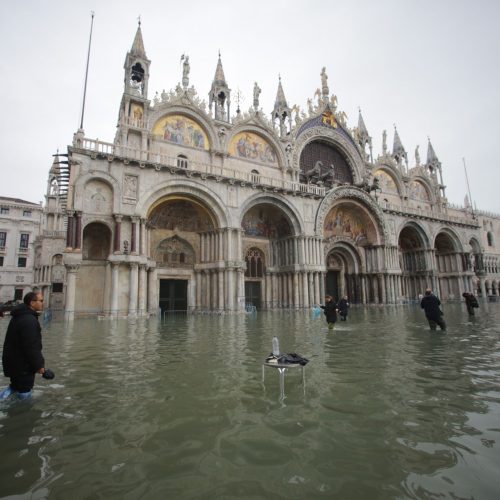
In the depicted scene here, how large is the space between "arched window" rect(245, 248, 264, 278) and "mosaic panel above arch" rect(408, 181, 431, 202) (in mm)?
22316

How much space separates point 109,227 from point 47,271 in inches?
1049

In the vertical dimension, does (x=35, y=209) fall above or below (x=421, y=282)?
above

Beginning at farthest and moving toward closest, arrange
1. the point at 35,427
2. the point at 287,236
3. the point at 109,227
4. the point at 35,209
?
the point at 35,209 < the point at 287,236 < the point at 109,227 < the point at 35,427

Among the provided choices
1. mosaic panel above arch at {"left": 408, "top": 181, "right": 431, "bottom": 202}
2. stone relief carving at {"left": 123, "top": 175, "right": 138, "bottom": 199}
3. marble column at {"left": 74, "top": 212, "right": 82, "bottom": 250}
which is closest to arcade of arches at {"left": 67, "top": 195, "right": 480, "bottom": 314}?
marble column at {"left": 74, "top": 212, "right": 82, "bottom": 250}

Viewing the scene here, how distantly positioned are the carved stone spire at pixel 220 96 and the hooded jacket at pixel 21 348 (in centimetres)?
2606

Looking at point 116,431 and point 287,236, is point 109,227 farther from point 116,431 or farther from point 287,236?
point 116,431

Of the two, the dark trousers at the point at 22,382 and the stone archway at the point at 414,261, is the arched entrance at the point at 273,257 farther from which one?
the dark trousers at the point at 22,382

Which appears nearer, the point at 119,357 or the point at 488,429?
the point at 488,429

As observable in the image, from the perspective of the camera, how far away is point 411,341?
8.96 metres

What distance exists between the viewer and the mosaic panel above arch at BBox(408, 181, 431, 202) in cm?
4066

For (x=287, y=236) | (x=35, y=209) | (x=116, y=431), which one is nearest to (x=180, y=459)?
(x=116, y=431)

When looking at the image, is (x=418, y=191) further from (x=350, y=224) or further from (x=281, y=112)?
(x=281, y=112)

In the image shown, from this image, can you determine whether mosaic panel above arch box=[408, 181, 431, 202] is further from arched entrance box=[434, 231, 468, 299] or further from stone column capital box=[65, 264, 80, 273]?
stone column capital box=[65, 264, 80, 273]

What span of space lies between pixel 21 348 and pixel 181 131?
2341 centimetres
